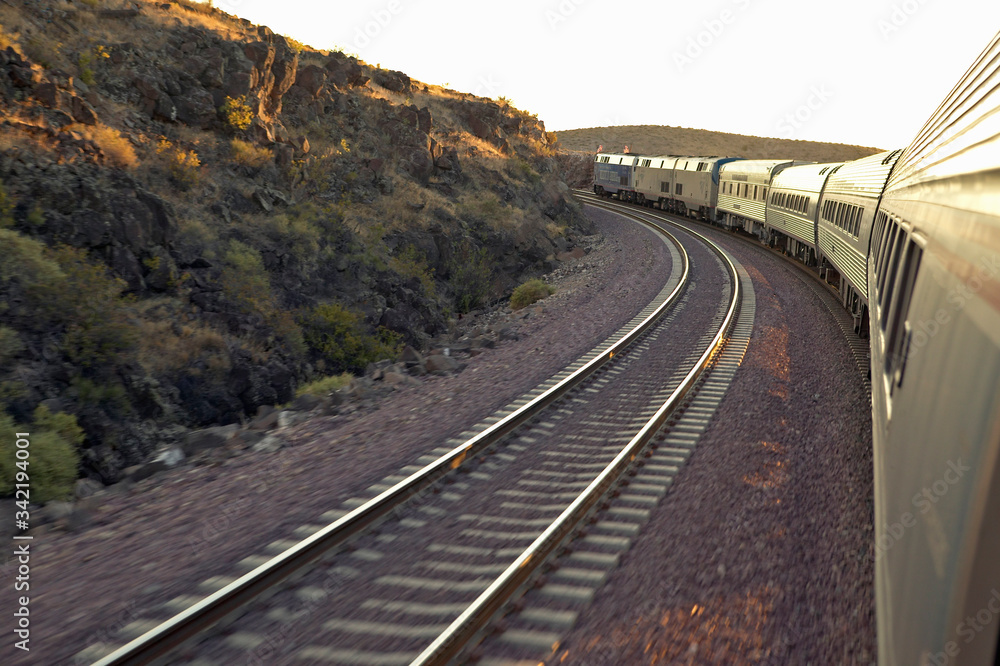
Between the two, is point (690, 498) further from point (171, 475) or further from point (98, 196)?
point (98, 196)

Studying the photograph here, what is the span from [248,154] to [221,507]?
Answer: 19.8 meters

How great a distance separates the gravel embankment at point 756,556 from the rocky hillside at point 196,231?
732cm

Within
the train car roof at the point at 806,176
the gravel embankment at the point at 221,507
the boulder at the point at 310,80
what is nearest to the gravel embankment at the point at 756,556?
the gravel embankment at the point at 221,507

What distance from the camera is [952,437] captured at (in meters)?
2.22

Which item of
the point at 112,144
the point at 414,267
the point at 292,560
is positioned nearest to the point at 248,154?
the point at 112,144

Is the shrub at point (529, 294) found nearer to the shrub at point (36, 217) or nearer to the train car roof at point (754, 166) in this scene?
the shrub at point (36, 217)

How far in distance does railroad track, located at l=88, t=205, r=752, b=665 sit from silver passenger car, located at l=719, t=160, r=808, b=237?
22.9 m

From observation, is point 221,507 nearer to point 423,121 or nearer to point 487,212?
point 487,212

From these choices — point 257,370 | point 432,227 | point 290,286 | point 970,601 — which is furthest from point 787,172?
point 970,601

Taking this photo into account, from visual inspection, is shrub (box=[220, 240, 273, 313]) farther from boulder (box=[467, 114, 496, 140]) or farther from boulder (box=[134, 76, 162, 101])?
boulder (box=[467, 114, 496, 140])

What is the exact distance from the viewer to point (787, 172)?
86.6ft

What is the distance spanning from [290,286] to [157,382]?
667 centimetres

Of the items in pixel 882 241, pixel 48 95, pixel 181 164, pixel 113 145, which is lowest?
pixel 882 241

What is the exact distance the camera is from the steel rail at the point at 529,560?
4480 mm
